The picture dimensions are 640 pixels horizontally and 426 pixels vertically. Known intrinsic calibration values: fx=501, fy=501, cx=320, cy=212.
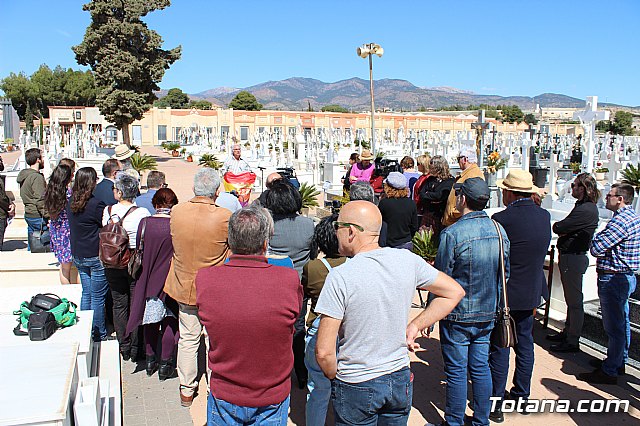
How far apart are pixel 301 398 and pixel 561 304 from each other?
315 cm

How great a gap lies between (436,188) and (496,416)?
10.0 feet

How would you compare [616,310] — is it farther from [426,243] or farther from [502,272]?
[426,243]

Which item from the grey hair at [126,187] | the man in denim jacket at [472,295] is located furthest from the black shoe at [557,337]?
the grey hair at [126,187]

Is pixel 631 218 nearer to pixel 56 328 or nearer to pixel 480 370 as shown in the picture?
pixel 480 370

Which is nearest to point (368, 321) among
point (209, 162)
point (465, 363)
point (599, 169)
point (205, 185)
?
point (465, 363)

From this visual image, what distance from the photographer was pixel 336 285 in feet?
7.30

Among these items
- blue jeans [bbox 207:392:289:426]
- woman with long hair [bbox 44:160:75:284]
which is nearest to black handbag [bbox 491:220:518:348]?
blue jeans [bbox 207:392:289:426]

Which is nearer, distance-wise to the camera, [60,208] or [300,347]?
[300,347]

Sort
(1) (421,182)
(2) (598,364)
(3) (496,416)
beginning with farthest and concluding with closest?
(1) (421,182) → (2) (598,364) → (3) (496,416)

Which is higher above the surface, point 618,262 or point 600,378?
point 618,262

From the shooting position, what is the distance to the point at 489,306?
3.33m

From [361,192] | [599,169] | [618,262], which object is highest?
[361,192]

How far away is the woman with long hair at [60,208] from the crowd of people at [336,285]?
0.01 meters

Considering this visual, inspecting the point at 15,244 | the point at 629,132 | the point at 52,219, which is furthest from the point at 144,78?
the point at 629,132
